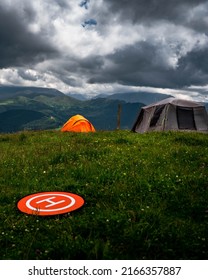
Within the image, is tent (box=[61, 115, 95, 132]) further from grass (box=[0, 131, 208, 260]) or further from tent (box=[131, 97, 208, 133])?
grass (box=[0, 131, 208, 260])

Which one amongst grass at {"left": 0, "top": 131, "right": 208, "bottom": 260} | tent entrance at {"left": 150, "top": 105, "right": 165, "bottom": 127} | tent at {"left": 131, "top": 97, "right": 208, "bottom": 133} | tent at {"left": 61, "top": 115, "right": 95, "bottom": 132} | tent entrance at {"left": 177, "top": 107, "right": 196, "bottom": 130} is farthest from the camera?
tent at {"left": 61, "top": 115, "right": 95, "bottom": 132}

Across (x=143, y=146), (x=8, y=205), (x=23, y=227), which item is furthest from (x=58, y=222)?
(x=143, y=146)

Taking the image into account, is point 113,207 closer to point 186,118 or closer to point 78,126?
point 186,118

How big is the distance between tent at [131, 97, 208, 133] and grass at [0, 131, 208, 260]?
Result: 552 inches

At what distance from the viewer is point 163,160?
11.9 metres

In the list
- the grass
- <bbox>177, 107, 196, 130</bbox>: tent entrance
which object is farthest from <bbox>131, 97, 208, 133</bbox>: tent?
the grass

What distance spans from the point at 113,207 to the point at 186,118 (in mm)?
22298

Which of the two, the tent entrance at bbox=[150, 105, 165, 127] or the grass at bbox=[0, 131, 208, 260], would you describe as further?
the tent entrance at bbox=[150, 105, 165, 127]

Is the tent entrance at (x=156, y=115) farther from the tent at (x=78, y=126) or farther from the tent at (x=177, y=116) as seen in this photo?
the tent at (x=78, y=126)

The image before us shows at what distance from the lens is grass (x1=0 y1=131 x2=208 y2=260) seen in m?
5.40

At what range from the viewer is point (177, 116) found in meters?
27.7

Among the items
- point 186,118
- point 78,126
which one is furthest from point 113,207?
point 78,126
